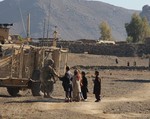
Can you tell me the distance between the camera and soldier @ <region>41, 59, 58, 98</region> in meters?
27.4

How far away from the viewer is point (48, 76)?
27.7m

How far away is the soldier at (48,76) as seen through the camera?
2742 cm

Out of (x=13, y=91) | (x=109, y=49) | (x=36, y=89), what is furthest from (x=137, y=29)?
(x=36, y=89)

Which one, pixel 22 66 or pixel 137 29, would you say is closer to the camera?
pixel 22 66

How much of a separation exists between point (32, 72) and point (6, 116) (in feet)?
24.7

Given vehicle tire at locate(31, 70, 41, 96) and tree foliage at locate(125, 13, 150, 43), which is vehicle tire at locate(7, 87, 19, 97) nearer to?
vehicle tire at locate(31, 70, 41, 96)

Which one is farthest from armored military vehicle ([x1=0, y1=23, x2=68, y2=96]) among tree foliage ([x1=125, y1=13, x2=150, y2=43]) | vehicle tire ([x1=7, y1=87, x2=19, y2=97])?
tree foliage ([x1=125, y1=13, x2=150, y2=43])

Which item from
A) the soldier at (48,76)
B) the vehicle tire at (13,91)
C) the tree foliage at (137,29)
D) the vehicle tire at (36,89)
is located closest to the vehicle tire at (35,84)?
the vehicle tire at (36,89)

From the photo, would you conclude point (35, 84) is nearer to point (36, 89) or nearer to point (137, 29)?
point (36, 89)

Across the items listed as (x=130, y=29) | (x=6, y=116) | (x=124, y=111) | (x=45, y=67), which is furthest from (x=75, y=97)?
(x=130, y=29)

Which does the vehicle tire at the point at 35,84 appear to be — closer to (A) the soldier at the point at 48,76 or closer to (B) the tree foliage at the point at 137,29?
(A) the soldier at the point at 48,76

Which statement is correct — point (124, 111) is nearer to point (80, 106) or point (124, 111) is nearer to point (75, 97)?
point (80, 106)

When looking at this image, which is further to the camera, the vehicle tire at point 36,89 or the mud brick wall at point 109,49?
the mud brick wall at point 109,49

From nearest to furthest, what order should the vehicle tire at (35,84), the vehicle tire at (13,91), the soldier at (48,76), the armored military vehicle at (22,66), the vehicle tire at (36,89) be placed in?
the armored military vehicle at (22,66), the soldier at (48,76), the vehicle tire at (35,84), the vehicle tire at (36,89), the vehicle tire at (13,91)
